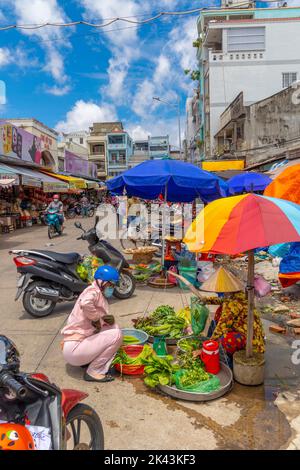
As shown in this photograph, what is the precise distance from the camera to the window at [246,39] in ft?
94.5

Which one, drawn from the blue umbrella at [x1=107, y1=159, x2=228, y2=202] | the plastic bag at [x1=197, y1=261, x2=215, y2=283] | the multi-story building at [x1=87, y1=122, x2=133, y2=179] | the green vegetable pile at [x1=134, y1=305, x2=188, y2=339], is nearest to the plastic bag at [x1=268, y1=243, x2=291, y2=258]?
the plastic bag at [x1=197, y1=261, x2=215, y2=283]

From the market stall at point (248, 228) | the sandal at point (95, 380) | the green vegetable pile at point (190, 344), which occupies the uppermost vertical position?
the market stall at point (248, 228)

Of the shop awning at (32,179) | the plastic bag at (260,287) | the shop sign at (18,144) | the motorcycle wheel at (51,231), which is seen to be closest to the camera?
the plastic bag at (260,287)

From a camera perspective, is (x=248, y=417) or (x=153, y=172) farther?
(x=153, y=172)

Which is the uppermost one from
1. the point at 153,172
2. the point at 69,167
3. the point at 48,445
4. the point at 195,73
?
the point at 195,73

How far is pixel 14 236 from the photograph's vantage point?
1528 cm

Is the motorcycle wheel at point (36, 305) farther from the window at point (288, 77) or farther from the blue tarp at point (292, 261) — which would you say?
the window at point (288, 77)

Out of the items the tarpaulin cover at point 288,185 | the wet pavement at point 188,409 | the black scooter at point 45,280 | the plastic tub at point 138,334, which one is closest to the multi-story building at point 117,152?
the tarpaulin cover at point 288,185

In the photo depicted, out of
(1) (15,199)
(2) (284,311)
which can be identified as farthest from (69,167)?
(2) (284,311)

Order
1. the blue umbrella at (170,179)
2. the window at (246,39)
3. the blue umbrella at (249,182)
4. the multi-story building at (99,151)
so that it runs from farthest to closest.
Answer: the multi-story building at (99,151) < the window at (246,39) < the blue umbrella at (249,182) < the blue umbrella at (170,179)

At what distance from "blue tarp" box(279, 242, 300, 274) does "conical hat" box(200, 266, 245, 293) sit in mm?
3175

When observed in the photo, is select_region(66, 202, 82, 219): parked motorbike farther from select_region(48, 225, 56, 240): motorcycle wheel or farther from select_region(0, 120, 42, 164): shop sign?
select_region(48, 225, 56, 240): motorcycle wheel

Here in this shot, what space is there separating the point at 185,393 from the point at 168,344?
121 centimetres
